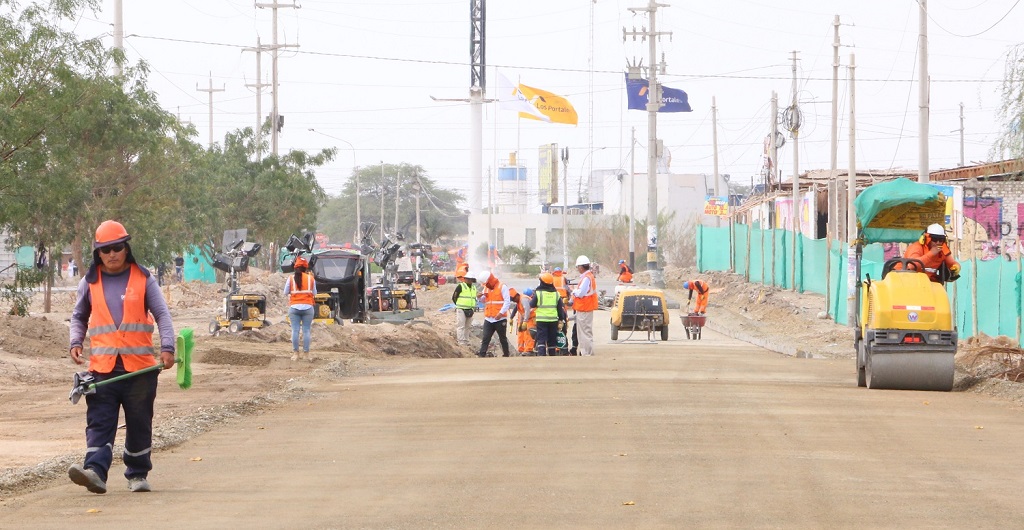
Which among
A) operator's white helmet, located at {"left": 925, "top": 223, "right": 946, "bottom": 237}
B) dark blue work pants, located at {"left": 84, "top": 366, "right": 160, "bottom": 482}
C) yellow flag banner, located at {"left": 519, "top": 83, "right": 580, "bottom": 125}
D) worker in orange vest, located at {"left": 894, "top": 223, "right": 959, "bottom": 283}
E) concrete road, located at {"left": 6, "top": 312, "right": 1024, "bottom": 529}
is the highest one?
yellow flag banner, located at {"left": 519, "top": 83, "right": 580, "bottom": 125}

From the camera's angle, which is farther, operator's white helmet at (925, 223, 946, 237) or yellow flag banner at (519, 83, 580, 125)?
yellow flag banner at (519, 83, 580, 125)

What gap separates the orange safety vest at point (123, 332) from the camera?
970 centimetres

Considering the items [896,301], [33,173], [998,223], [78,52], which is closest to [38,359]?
[33,173]

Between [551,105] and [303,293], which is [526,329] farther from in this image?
[551,105]

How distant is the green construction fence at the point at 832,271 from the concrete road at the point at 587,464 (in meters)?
4.75

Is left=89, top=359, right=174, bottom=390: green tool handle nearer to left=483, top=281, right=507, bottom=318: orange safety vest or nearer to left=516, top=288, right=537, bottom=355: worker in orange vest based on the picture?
Answer: left=483, top=281, right=507, bottom=318: orange safety vest

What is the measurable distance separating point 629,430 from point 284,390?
20.4 feet

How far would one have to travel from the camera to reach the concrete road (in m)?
8.54

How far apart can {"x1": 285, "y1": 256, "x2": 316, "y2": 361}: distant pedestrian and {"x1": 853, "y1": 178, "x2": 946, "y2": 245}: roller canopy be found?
923 cm

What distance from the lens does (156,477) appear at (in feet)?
34.2

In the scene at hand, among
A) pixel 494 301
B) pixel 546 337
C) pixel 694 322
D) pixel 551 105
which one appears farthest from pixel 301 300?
pixel 551 105

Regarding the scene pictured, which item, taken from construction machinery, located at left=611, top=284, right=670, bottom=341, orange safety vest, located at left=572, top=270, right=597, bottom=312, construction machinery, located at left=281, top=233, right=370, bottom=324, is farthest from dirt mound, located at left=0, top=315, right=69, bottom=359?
construction machinery, located at left=611, top=284, right=670, bottom=341

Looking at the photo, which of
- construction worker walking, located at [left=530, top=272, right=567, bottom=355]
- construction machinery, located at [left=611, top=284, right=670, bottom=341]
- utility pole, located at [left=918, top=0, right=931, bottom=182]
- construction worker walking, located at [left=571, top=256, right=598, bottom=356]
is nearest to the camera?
construction worker walking, located at [left=530, top=272, right=567, bottom=355]

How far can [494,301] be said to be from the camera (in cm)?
2531
